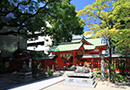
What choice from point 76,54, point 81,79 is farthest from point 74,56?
point 81,79

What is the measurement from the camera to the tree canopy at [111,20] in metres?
8.00

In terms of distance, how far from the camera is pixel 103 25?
29.5ft

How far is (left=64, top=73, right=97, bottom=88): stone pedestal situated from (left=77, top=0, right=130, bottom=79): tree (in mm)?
3304

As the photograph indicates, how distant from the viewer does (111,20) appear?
8961 millimetres

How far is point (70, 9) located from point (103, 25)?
46.2 ft

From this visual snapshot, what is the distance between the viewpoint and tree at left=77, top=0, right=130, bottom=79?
800 centimetres

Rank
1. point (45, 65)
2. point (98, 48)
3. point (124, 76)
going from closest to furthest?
point (124, 76), point (45, 65), point (98, 48)

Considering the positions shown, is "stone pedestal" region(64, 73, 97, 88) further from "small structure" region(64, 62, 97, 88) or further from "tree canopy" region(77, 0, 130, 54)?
"tree canopy" region(77, 0, 130, 54)

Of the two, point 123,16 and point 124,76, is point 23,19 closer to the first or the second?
point 123,16

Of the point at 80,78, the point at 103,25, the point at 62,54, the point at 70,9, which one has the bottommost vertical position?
the point at 80,78

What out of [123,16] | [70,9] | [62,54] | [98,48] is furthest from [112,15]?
[70,9]

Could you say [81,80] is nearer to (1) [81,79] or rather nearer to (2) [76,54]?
(1) [81,79]

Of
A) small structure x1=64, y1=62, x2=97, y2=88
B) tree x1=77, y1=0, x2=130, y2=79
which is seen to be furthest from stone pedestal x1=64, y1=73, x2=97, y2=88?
tree x1=77, y1=0, x2=130, y2=79

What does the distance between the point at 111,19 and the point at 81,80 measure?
5.40 meters
